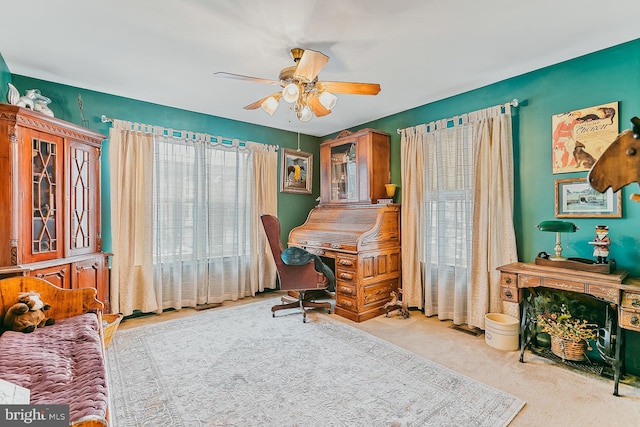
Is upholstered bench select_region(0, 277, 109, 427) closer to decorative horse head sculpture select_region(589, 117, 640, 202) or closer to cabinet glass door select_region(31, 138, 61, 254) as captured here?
cabinet glass door select_region(31, 138, 61, 254)

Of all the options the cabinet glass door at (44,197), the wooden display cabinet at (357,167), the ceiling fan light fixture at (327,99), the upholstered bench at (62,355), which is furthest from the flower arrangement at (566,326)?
the cabinet glass door at (44,197)

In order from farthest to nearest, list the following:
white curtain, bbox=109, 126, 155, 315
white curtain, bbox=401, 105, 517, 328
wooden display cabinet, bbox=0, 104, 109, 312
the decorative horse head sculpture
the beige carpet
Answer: white curtain, bbox=109, 126, 155, 315 → white curtain, bbox=401, 105, 517, 328 → wooden display cabinet, bbox=0, 104, 109, 312 → the beige carpet → the decorative horse head sculpture

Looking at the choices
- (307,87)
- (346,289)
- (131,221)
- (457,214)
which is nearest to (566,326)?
(457,214)

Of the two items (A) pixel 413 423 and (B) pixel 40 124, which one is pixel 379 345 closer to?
(A) pixel 413 423

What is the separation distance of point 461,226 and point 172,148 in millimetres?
3576

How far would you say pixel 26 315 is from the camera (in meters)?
1.92

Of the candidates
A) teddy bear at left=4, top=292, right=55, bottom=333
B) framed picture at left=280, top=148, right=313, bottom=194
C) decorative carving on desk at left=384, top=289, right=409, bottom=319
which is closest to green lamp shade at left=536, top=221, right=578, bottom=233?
decorative carving on desk at left=384, top=289, right=409, bottom=319

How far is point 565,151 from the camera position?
8.63ft

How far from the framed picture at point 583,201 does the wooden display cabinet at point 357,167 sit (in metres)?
1.93

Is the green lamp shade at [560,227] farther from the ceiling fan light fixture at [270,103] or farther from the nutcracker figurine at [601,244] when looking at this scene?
the ceiling fan light fixture at [270,103]

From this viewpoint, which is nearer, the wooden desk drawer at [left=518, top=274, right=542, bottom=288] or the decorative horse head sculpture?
the decorative horse head sculpture

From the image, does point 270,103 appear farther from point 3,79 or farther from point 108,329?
point 108,329

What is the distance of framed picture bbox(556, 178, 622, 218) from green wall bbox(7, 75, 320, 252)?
3403mm

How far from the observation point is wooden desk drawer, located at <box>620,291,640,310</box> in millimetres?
1967
